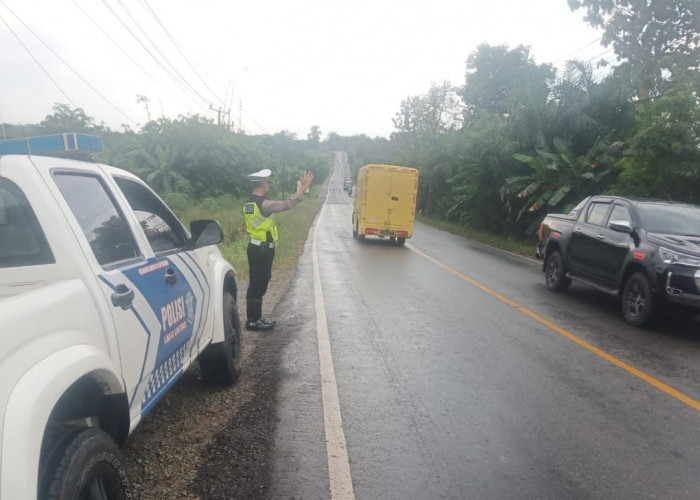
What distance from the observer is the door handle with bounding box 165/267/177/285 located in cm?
365

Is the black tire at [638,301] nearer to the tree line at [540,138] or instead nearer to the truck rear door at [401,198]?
the tree line at [540,138]

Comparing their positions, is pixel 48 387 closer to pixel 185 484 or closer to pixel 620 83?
pixel 185 484

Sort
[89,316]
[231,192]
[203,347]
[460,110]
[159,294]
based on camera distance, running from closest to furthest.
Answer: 1. [89,316]
2. [159,294]
3. [203,347]
4. [231,192]
5. [460,110]

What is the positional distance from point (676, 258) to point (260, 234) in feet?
17.2

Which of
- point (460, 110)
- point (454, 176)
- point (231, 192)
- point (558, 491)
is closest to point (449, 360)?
point (558, 491)

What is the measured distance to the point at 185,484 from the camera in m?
3.55

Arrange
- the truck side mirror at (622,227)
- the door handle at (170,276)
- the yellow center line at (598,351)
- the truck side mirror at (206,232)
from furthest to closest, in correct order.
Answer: the truck side mirror at (622,227), the yellow center line at (598,351), the truck side mirror at (206,232), the door handle at (170,276)

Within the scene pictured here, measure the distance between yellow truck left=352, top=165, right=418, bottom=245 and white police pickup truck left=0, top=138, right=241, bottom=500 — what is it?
51.6 ft

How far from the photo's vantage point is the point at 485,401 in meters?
5.08

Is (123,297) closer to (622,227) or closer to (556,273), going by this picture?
(622,227)

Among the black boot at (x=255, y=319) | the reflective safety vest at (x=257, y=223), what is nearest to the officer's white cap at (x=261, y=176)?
the reflective safety vest at (x=257, y=223)

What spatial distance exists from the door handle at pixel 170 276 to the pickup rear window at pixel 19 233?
1.07 metres

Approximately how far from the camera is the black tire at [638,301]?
7840mm

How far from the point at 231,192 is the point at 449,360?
36868mm
